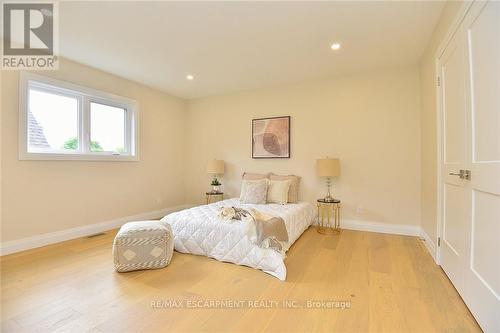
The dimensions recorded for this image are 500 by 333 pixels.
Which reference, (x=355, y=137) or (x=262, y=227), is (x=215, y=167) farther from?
(x=355, y=137)

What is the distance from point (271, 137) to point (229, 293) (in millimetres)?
2912

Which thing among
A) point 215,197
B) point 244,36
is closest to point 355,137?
point 244,36

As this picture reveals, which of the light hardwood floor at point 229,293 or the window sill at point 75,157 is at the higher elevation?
the window sill at point 75,157

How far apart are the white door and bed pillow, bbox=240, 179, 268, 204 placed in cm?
224

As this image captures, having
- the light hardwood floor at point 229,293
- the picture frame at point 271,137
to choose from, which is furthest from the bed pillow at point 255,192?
the light hardwood floor at point 229,293

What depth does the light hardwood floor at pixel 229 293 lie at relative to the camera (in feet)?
4.84

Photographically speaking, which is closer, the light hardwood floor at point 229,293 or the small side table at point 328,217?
the light hardwood floor at point 229,293

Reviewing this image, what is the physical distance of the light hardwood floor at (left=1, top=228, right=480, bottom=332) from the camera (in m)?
1.47

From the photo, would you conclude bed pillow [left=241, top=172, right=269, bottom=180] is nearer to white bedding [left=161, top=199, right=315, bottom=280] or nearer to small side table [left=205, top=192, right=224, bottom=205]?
small side table [left=205, top=192, right=224, bottom=205]

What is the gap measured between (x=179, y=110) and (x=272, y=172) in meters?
2.54

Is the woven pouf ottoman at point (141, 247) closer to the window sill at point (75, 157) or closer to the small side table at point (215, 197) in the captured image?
the window sill at point (75, 157)

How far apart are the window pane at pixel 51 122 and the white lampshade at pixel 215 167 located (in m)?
2.14

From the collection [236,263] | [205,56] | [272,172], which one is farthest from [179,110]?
[236,263]

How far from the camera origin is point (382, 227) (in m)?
3.43
